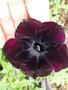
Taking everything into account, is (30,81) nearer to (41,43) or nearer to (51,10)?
(41,43)

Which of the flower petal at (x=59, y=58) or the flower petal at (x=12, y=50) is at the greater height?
the flower petal at (x=12, y=50)

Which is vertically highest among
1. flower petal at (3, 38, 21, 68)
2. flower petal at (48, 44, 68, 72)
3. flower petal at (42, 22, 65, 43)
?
flower petal at (42, 22, 65, 43)

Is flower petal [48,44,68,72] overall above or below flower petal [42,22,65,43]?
below
